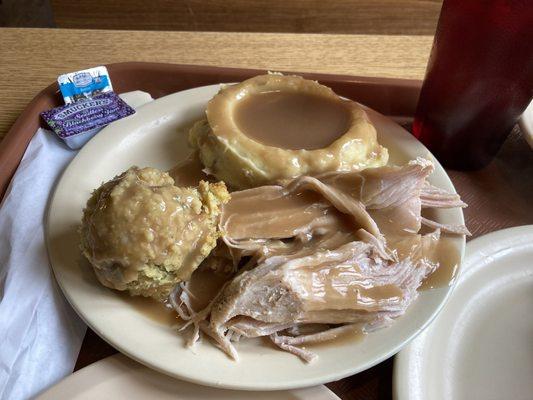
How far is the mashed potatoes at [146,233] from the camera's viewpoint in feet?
3.30

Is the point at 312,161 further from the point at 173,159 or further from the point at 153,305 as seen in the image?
the point at 153,305

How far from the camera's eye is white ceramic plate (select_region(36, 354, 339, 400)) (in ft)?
3.19

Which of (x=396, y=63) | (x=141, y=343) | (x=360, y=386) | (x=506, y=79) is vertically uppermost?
(x=506, y=79)

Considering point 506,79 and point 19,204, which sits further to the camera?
point 506,79

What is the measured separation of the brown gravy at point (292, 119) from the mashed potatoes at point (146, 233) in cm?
37

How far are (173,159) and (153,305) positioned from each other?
514 millimetres

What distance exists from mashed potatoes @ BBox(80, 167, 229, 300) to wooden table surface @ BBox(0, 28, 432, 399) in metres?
0.87

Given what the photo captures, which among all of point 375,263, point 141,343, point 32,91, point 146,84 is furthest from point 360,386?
point 32,91

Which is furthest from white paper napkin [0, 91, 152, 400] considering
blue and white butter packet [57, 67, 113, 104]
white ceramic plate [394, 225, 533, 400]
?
white ceramic plate [394, 225, 533, 400]

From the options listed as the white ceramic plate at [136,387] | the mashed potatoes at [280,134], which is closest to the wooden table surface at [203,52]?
the mashed potatoes at [280,134]

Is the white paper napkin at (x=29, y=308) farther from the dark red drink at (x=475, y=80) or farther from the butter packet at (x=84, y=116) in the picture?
the dark red drink at (x=475, y=80)

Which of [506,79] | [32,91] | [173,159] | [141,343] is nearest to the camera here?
[141,343]

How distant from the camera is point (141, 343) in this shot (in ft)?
3.32

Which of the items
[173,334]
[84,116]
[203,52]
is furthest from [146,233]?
[203,52]
